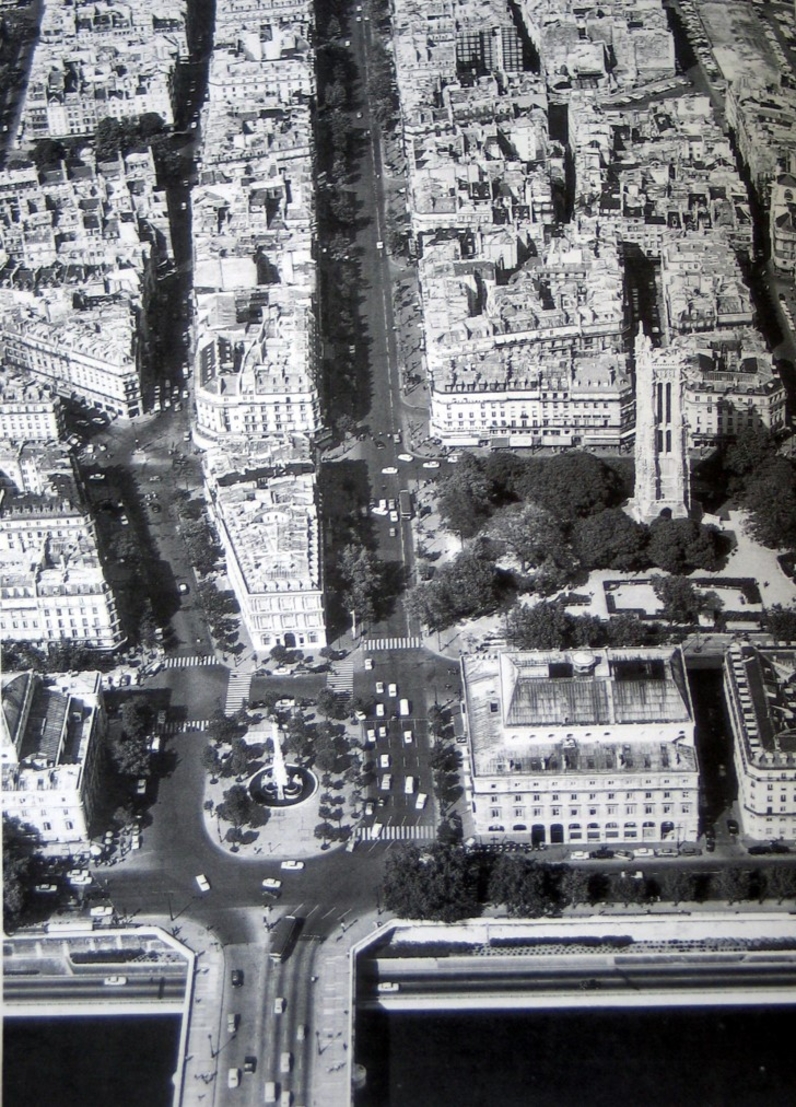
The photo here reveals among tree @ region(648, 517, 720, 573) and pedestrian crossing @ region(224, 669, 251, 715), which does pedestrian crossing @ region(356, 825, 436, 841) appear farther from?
tree @ region(648, 517, 720, 573)

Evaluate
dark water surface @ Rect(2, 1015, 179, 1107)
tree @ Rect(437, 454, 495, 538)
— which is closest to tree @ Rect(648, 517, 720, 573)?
tree @ Rect(437, 454, 495, 538)

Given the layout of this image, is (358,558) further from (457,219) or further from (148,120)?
(148,120)

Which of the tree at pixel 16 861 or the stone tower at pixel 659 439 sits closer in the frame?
the tree at pixel 16 861

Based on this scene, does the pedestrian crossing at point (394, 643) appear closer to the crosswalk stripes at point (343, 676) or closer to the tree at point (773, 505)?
the crosswalk stripes at point (343, 676)

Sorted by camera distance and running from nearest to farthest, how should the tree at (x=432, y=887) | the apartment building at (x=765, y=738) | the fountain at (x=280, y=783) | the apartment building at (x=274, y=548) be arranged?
the tree at (x=432, y=887) → the apartment building at (x=765, y=738) → the fountain at (x=280, y=783) → the apartment building at (x=274, y=548)

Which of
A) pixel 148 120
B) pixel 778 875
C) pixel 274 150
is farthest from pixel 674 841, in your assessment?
pixel 148 120

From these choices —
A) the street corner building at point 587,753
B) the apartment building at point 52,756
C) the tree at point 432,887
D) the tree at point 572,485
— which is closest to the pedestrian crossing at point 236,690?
the apartment building at point 52,756
